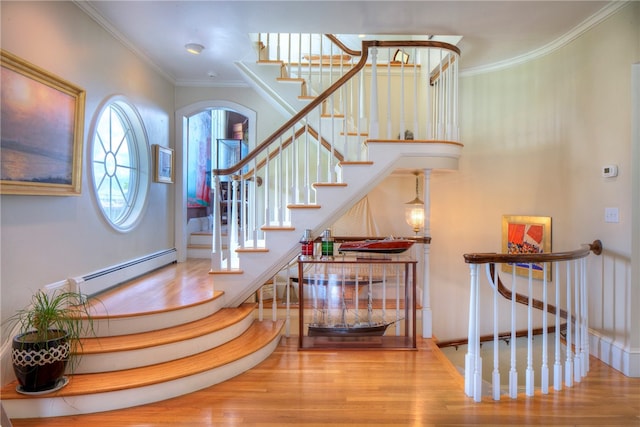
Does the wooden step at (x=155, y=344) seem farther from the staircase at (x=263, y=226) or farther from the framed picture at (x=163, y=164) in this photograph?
the framed picture at (x=163, y=164)

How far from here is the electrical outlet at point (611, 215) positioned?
3.01 meters

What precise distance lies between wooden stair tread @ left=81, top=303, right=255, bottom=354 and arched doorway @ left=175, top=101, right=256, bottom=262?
7.77ft

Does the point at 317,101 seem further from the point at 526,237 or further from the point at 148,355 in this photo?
the point at 526,237

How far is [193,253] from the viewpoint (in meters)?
5.62

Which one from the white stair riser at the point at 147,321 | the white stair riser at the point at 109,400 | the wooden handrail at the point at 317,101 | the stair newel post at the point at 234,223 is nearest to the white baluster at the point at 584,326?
the wooden handrail at the point at 317,101

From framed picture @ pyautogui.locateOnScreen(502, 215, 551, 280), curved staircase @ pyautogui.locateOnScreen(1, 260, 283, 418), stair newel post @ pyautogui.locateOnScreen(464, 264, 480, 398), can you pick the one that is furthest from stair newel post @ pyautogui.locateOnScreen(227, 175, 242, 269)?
framed picture @ pyautogui.locateOnScreen(502, 215, 551, 280)

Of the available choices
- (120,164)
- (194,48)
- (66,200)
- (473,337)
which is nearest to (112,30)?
(194,48)

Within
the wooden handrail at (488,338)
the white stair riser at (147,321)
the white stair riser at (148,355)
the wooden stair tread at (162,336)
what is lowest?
the wooden handrail at (488,338)

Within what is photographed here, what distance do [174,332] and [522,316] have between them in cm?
386

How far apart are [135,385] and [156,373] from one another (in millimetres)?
161

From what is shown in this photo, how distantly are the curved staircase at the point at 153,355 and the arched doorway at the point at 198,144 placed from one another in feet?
6.48

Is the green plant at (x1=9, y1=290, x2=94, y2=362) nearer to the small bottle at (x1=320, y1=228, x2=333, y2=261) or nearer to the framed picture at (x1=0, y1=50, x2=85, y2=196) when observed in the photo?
the framed picture at (x1=0, y1=50, x2=85, y2=196)

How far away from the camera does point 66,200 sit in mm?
3025

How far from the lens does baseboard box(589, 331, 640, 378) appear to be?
2.86 meters
